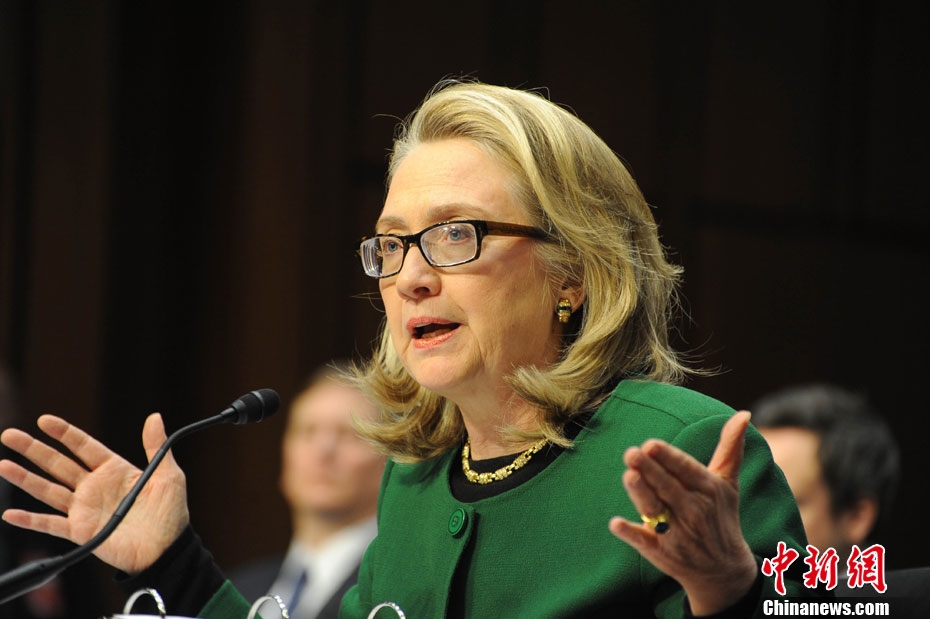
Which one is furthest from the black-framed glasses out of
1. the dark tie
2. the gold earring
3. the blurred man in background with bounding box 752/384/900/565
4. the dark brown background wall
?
the dark brown background wall

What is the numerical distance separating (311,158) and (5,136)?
1.10 meters

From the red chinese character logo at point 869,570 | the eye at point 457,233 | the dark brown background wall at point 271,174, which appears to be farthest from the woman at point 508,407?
the dark brown background wall at point 271,174

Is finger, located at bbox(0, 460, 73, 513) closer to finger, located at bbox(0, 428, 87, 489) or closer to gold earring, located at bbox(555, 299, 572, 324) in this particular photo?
finger, located at bbox(0, 428, 87, 489)

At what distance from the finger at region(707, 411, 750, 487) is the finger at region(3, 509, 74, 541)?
1060 mm

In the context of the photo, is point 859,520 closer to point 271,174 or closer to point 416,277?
point 416,277

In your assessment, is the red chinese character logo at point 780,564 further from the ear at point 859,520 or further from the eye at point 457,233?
the ear at point 859,520

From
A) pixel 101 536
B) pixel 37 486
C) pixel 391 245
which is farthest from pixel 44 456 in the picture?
pixel 391 245

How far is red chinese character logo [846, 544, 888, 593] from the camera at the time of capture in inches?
69.7

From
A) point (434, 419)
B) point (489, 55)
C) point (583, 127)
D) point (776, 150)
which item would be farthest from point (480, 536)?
point (776, 150)

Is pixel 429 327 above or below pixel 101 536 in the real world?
above

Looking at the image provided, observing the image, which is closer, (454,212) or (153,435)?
(454,212)

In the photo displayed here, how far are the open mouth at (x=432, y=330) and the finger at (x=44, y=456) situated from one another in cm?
59

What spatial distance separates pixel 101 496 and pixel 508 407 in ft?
2.23

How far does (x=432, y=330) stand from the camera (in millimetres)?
1664
